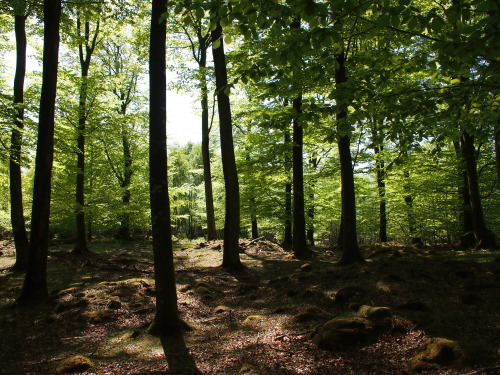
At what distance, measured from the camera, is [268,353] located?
4.09 metres

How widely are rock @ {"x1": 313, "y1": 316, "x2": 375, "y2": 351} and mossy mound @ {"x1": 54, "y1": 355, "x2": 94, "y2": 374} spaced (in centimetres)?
291

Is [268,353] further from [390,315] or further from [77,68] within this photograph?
[77,68]

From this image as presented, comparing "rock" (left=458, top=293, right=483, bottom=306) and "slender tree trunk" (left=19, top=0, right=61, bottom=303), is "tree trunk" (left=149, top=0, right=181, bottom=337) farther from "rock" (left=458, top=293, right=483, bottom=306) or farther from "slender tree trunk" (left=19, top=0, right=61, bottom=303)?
"rock" (left=458, top=293, right=483, bottom=306)

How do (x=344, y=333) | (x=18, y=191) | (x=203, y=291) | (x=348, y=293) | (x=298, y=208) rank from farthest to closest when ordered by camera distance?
(x=298, y=208) → (x=18, y=191) → (x=203, y=291) → (x=348, y=293) → (x=344, y=333)

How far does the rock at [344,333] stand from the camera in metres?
3.93

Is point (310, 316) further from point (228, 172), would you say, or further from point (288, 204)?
point (288, 204)

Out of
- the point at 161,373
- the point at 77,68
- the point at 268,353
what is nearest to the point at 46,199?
the point at 161,373

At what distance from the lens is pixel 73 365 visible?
13.2ft

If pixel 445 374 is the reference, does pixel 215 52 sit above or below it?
above

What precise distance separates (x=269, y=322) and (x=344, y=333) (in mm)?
1664

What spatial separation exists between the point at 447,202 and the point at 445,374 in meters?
14.5

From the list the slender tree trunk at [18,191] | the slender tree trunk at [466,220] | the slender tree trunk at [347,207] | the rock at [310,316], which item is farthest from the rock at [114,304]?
the slender tree trunk at [466,220]

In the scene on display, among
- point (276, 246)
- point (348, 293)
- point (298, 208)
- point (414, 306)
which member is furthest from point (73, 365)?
point (276, 246)

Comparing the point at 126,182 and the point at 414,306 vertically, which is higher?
the point at 126,182
